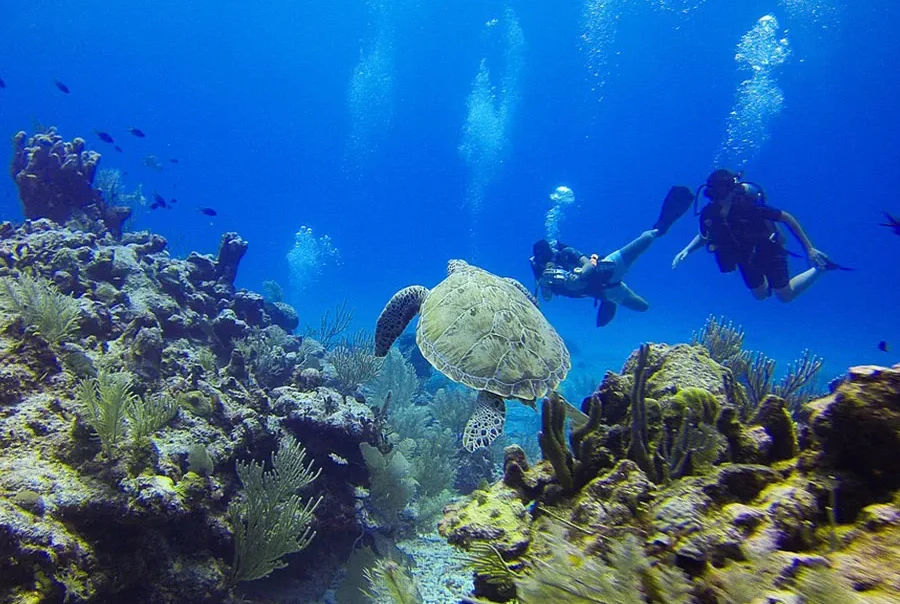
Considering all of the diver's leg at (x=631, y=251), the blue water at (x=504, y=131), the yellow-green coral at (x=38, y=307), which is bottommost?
the yellow-green coral at (x=38, y=307)

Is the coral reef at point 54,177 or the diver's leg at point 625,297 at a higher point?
the diver's leg at point 625,297

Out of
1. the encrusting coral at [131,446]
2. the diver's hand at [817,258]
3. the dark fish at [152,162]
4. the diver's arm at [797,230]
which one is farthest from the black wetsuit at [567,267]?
the dark fish at [152,162]

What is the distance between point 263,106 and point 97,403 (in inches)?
5235

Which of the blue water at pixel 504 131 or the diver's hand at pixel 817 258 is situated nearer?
the diver's hand at pixel 817 258

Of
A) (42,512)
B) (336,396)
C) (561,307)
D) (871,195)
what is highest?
(871,195)

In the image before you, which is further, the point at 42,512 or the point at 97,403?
the point at 97,403

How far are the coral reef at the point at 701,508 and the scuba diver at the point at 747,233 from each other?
8231 mm

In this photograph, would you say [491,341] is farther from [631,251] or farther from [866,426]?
[631,251]

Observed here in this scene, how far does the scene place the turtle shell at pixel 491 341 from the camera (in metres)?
4.62

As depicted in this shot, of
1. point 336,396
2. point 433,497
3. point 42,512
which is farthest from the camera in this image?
point 433,497

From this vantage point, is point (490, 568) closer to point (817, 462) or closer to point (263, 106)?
point (817, 462)

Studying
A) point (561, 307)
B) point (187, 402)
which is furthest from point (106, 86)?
point (187, 402)

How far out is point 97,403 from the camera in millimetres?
3473

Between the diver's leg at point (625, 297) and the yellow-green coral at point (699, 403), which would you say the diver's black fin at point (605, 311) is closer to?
the diver's leg at point (625, 297)
